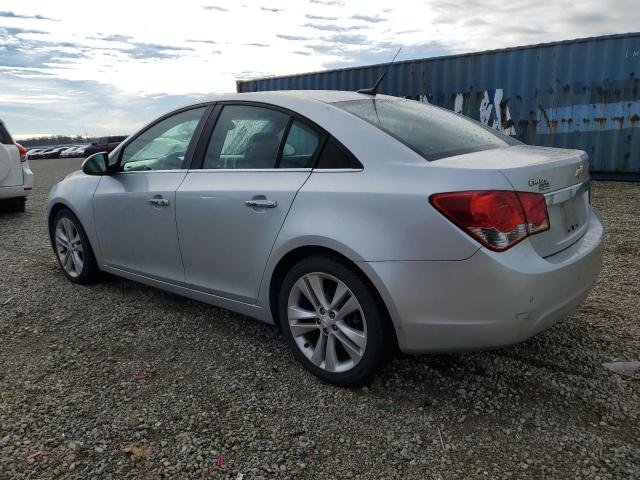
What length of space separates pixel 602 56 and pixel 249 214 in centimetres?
910

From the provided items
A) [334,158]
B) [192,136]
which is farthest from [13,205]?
[334,158]

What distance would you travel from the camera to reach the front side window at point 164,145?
136 inches

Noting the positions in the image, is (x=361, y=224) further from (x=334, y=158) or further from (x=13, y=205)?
(x=13, y=205)

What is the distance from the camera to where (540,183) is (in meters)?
2.30

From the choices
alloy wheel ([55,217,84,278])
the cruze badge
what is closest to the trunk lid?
the cruze badge

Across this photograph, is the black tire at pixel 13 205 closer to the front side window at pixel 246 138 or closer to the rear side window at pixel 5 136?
the rear side window at pixel 5 136

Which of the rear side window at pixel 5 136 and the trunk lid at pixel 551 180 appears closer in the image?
the trunk lid at pixel 551 180

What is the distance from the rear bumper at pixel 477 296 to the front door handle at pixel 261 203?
66 cm

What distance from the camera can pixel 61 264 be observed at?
184 inches

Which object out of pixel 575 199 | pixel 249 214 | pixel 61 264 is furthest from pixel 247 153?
pixel 61 264

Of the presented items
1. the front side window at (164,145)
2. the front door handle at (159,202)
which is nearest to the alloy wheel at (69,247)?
the front side window at (164,145)

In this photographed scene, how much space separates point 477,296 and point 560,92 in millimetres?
9109

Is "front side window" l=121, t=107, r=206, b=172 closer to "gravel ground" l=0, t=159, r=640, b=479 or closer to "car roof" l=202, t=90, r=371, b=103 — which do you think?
"car roof" l=202, t=90, r=371, b=103

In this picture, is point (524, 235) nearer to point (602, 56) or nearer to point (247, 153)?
point (247, 153)
